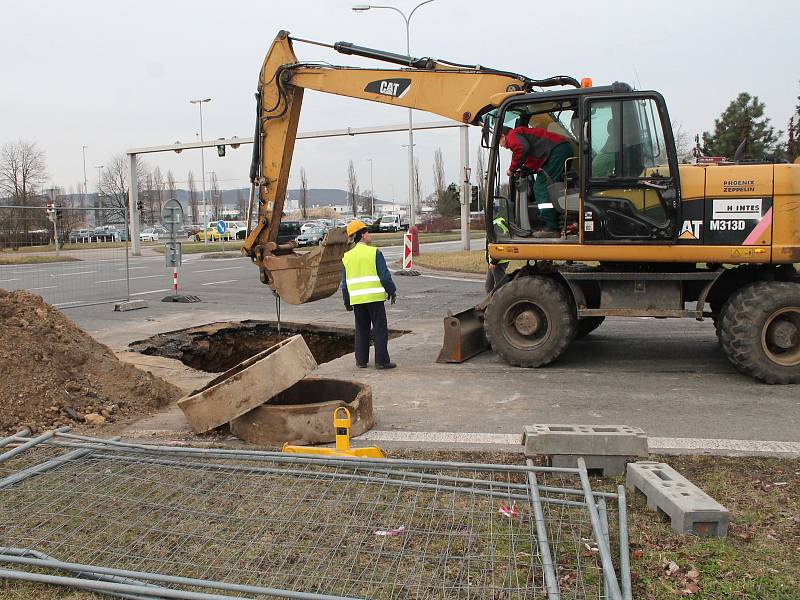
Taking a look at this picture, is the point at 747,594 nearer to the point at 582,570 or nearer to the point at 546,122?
the point at 582,570

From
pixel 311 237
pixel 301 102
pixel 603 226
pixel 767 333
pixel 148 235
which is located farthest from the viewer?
pixel 148 235

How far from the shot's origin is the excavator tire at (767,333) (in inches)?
301

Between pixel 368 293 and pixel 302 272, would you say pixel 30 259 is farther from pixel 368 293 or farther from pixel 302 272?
pixel 368 293

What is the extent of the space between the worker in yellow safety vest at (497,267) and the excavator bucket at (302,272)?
2092 millimetres

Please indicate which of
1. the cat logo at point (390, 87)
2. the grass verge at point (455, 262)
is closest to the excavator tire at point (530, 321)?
the cat logo at point (390, 87)

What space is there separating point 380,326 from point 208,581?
5.55 m

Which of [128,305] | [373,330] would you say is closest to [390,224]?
[128,305]

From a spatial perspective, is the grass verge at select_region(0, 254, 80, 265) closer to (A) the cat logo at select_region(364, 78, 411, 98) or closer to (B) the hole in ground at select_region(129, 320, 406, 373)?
(B) the hole in ground at select_region(129, 320, 406, 373)

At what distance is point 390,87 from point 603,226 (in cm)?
323

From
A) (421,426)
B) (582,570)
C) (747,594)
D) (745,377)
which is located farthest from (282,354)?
(745,377)

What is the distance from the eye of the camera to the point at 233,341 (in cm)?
1196

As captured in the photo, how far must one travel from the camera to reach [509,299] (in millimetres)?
8586

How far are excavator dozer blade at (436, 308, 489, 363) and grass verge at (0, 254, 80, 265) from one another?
8.69 meters

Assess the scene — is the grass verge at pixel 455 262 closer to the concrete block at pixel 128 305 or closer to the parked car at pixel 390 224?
the concrete block at pixel 128 305
